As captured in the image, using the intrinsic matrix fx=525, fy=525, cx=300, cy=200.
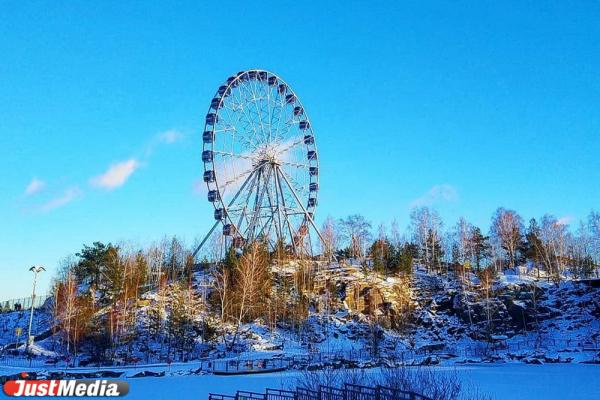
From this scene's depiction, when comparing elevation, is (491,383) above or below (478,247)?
below

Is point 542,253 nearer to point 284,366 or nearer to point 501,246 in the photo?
point 501,246

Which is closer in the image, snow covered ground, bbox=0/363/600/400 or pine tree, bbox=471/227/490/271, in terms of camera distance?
snow covered ground, bbox=0/363/600/400

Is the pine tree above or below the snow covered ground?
above

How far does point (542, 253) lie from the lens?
67.9 metres

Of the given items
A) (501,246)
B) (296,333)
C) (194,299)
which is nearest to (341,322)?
(296,333)

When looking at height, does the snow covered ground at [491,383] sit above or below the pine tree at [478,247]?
below

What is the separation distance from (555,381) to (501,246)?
5480 cm

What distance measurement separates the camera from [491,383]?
81.7ft

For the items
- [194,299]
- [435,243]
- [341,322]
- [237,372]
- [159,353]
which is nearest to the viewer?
[237,372]

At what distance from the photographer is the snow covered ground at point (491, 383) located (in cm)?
2116

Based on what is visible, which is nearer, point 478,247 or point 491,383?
point 491,383

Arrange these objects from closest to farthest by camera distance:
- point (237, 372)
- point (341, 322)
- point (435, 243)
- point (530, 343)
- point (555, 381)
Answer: point (555, 381), point (237, 372), point (530, 343), point (341, 322), point (435, 243)

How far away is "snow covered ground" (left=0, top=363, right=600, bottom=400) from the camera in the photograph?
21156 millimetres

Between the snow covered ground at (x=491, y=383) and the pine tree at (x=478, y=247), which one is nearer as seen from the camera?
the snow covered ground at (x=491, y=383)
